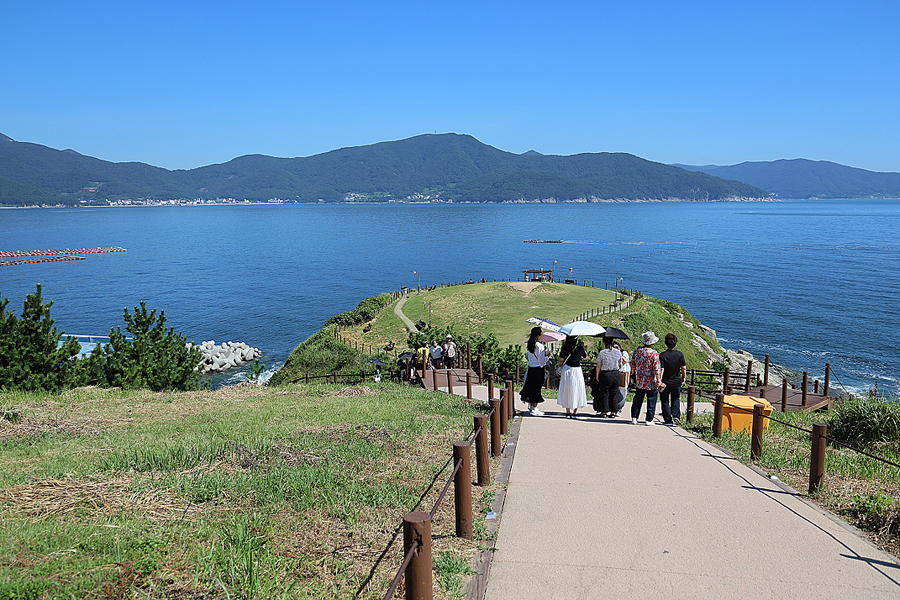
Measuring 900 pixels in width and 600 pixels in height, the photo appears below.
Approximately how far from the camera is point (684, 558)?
5051 millimetres

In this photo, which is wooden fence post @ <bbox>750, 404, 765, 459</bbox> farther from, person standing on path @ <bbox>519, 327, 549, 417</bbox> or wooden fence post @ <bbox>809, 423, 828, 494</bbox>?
person standing on path @ <bbox>519, 327, 549, 417</bbox>

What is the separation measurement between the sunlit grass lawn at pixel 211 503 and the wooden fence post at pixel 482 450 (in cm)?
64

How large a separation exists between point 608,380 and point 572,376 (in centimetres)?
81

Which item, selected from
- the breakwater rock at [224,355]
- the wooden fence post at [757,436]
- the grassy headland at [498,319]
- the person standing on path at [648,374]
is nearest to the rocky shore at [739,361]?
the grassy headland at [498,319]

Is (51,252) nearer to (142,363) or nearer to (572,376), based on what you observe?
(142,363)

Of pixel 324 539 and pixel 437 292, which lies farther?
pixel 437 292

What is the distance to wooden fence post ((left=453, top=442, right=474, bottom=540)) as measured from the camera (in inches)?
204

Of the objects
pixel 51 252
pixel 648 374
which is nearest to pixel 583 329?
pixel 648 374

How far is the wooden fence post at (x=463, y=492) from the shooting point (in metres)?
5.19

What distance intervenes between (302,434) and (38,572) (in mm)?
5164

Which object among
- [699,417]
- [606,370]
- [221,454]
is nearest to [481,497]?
[221,454]

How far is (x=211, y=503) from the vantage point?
580cm

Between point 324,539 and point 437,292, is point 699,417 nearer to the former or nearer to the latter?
point 324,539

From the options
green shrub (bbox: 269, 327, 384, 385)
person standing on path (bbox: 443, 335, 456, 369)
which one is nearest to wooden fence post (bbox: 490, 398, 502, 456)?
person standing on path (bbox: 443, 335, 456, 369)
